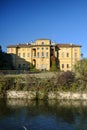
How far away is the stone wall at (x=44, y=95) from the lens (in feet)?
130

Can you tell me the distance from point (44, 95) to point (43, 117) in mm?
13315

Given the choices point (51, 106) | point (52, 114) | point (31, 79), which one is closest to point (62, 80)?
point (31, 79)

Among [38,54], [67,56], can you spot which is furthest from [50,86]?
[67,56]

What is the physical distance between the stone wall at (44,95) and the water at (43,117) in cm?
468

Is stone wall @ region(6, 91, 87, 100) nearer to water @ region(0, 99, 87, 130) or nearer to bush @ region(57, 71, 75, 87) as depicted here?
bush @ region(57, 71, 75, 87)

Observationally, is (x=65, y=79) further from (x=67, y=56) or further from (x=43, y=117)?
(x=67, y=56)

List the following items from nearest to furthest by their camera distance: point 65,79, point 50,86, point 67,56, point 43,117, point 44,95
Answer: point 43,117
point 44,95
point 50,86
point 65,79
point 67,56

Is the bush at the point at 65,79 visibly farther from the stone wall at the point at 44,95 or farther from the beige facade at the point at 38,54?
the beige facade at the point at 38,54

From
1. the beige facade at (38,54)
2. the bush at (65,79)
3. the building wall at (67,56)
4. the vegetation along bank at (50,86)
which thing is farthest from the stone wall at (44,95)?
the building wall at (67,56)

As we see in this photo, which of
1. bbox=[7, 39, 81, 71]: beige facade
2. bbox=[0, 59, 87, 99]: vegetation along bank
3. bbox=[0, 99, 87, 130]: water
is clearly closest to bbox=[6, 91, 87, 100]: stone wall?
bbox=[0, 59, 87, 99]: vegetation along bank

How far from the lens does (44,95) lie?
4019 cm

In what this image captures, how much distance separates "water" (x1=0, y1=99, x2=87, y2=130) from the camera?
2291 cm

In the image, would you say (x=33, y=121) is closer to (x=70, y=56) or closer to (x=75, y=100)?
(x=75, y=100)

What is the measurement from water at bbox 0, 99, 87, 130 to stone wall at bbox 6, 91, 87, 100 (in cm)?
468
